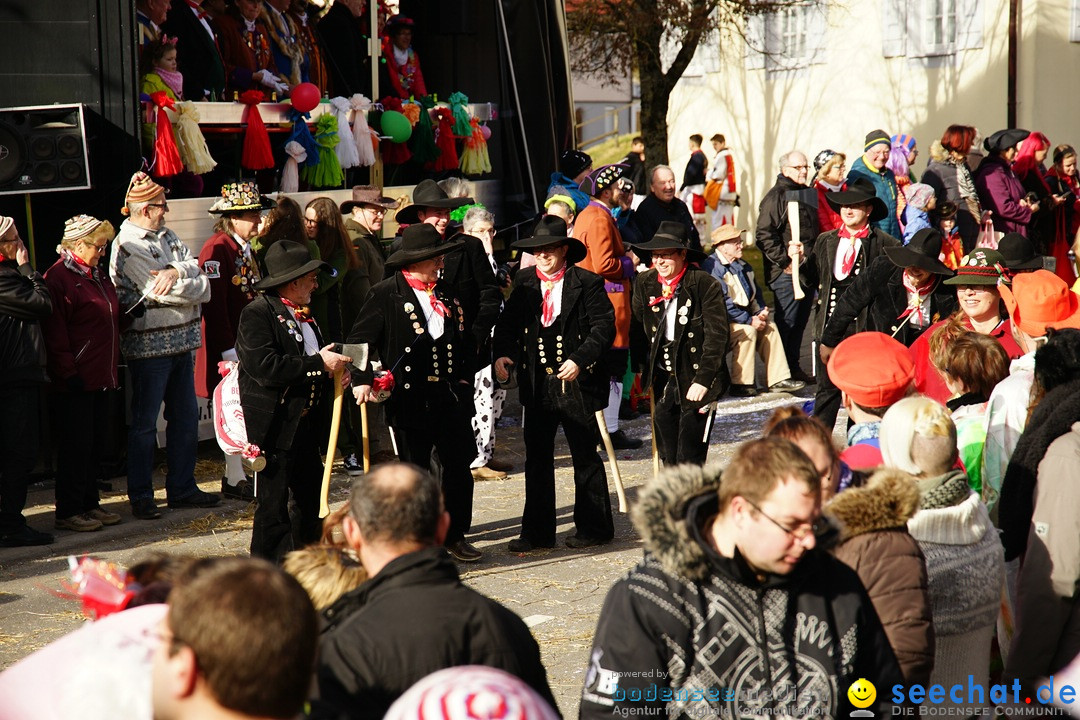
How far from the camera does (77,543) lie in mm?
7289

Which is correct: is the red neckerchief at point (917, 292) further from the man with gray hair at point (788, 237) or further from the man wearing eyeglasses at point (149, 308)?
the man wearing eyeglasses at point (149, 308)

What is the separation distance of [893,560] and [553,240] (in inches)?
160

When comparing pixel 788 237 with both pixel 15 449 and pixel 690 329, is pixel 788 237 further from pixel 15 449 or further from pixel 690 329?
pixel 15 449

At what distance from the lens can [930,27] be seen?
22766 mm

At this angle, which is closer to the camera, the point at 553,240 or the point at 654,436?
the point at 553,240

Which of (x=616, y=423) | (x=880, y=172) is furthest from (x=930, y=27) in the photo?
(x=616, y=423)

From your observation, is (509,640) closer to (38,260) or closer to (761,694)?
(761,694)

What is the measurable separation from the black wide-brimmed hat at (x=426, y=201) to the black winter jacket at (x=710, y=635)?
5.47 metres

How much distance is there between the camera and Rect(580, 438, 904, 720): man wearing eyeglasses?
2.96m

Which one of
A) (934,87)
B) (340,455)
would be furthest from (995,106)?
(340,455)

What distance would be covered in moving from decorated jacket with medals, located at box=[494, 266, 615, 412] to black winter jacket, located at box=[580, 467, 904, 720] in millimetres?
4154

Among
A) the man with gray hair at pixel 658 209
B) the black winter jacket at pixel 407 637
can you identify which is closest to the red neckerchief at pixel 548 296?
the man with gray hair at pixel 658 209

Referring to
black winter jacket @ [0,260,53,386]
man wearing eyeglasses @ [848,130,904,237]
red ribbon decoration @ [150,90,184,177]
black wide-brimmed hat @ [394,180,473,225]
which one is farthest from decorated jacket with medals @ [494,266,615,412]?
man wearing eyeglasses @ [848,130,904,237]

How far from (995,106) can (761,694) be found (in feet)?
68.6
